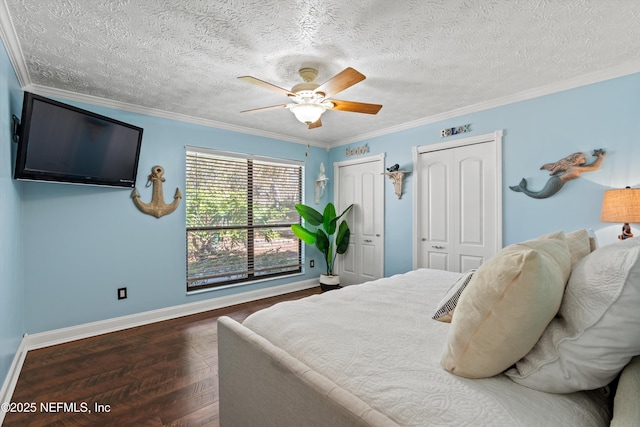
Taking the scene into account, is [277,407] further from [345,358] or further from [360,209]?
[360,209]

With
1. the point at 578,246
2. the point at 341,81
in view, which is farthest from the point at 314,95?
the point at 578,246

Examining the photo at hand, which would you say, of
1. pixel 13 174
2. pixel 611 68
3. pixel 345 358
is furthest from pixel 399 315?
pixel 13 174

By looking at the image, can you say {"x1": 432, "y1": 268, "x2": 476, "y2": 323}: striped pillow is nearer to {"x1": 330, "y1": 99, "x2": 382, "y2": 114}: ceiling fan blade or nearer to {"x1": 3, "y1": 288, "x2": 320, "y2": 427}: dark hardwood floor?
{"x1": 3, "y1": 288, "x2": 320, "y2": 427}: dark hardwood floor

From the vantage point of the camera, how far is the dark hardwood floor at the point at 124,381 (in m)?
1.83

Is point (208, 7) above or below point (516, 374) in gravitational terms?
above

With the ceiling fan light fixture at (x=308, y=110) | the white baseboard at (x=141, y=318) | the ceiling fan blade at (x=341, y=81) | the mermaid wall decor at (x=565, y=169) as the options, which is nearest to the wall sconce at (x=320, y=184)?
the white baseboard at (x=141, y=318)

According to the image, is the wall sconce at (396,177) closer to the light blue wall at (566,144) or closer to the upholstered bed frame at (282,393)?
the light blue wall at (566,144)

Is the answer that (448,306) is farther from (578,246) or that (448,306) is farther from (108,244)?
(108,244)

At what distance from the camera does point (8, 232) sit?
2100 mm

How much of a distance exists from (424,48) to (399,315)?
6.15 ft

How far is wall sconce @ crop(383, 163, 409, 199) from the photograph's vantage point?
4039mm

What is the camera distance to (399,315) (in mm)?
1631

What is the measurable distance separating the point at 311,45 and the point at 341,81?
340mm

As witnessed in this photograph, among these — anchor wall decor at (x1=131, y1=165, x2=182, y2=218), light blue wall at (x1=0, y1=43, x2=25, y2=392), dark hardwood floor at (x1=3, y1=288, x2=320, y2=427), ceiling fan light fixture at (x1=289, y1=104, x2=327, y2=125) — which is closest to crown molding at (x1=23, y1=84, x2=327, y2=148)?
light blue wall at (x1=0, y1=43, x2=25, y2=392)
